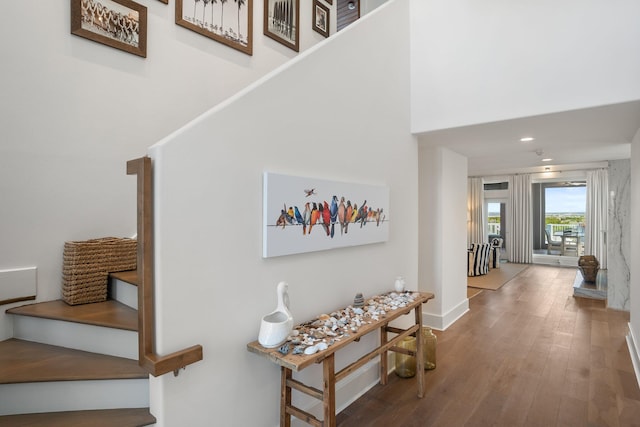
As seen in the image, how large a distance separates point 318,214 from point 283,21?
2485 millimetres

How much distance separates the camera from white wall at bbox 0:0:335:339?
6.73ft

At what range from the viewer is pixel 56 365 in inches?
67.7

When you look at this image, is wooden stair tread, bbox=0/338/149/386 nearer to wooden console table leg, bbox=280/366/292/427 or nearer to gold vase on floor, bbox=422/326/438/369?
wooden console table leg, bbox=280/366/292/427

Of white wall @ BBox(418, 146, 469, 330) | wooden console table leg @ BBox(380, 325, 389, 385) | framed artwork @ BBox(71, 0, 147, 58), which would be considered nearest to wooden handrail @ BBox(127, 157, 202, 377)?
framed artwork @ BBox(71, 0, 147, 58)

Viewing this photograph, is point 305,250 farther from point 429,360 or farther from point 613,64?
point 613,64

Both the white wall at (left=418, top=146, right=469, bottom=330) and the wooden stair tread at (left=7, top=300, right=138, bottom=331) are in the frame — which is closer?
the wooden stair tread at (left=7, top=300, right=138, bottom=331)

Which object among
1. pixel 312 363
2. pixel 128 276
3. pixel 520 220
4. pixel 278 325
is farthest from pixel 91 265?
pixel 520 220

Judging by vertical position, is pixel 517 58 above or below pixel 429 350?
above

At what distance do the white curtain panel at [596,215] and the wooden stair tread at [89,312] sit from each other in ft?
32.2

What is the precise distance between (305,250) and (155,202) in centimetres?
98

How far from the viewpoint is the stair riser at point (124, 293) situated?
211 cm

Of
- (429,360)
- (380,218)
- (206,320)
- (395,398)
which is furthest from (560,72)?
(206,320)

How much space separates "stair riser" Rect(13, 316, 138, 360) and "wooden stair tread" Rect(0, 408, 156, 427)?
0.91 ft

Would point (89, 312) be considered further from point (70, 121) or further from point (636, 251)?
point (636, 251)
